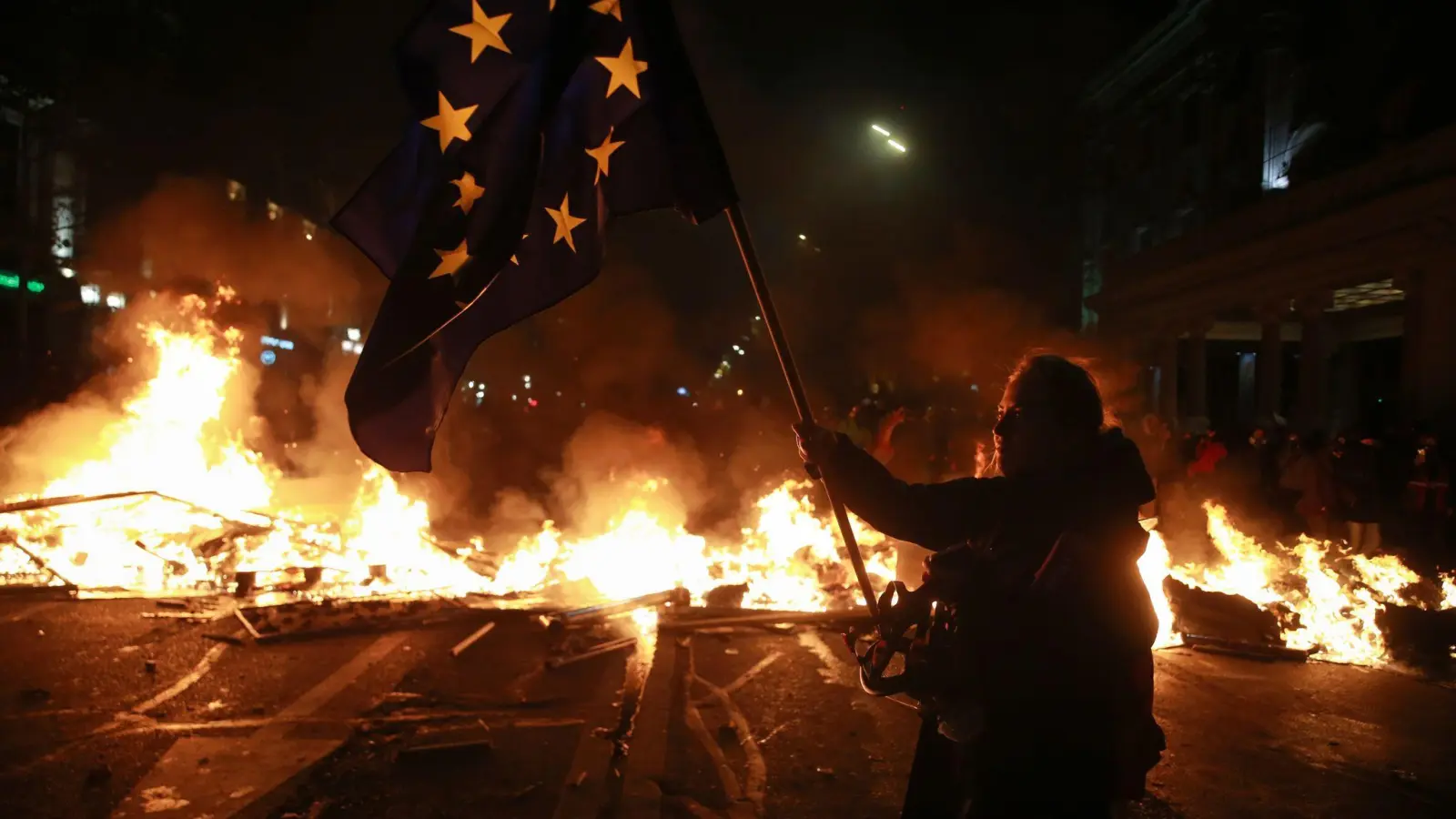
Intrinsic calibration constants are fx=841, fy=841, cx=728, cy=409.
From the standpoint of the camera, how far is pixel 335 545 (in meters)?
9.35

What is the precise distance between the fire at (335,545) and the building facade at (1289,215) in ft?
35.8

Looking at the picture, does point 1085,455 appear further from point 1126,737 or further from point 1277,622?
point 1277,622

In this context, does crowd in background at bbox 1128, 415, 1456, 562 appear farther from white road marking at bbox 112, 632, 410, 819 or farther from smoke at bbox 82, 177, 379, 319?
smoke at bbox 82, 177, 379, 319

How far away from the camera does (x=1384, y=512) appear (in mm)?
10117

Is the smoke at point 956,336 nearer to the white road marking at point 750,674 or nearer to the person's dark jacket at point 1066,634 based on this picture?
the white road marking at point 750,674

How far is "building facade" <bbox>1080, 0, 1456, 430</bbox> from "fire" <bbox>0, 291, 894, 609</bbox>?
10.9m

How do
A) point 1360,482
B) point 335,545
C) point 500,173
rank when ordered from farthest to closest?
point 1360,482
point 335,545
point 500,173

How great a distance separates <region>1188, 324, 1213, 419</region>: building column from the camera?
20.8 metres

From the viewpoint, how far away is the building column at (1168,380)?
70.8 ft

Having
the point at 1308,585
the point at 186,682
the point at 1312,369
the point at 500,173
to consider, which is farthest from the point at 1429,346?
the point at 186,682

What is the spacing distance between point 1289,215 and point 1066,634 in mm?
19348

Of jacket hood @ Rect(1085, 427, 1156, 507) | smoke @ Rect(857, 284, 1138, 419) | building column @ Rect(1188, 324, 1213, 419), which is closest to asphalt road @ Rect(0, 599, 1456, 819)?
jacket hood @ Rect(1085, 427, 1156, 507)

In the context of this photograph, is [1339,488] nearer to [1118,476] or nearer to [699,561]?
[699,561]

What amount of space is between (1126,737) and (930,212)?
24.9m
